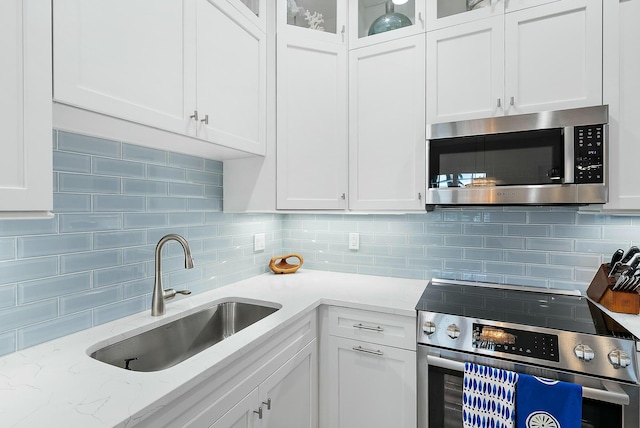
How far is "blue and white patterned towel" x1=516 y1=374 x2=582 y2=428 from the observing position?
1.18 metres

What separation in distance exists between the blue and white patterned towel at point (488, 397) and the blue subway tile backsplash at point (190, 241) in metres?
0.74

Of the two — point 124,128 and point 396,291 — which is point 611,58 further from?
point 124,128

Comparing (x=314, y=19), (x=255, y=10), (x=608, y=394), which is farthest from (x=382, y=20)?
(x=608, y=394)

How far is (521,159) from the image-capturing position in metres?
1.52

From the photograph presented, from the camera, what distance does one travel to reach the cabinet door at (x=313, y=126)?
1.86 m

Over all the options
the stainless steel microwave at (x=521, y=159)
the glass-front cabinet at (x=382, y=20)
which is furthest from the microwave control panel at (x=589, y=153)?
the glass-front cabinet at (x=382, y=20)

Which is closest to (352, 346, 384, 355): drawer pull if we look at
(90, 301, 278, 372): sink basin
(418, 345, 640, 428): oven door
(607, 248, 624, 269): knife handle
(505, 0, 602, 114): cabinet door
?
(418, 345, 640, 428): oven door

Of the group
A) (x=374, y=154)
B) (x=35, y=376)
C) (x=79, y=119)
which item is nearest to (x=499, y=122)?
(x=374, y=154)

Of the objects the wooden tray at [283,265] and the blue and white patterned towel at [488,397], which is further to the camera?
the wooden tray at [283,265]

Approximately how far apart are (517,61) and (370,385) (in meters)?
1.68

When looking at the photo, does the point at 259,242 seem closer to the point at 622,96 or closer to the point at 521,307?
the point at 521,307

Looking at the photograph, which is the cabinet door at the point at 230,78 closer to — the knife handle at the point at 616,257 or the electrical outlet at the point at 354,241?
the electrical outlet at the point at 354,241

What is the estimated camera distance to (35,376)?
3.05ft

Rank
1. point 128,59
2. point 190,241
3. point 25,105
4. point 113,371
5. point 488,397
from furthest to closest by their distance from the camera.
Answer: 1. point 190,241
2. point 488,397
3. point 128,59
4. point 113,371
5. point 25,105
